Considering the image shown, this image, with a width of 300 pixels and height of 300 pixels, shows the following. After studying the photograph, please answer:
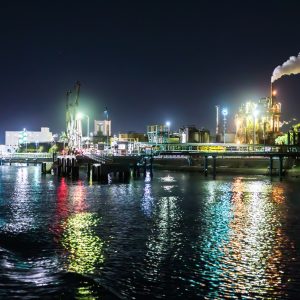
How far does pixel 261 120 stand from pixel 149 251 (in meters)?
118

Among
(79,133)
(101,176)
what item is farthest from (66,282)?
(79,133)

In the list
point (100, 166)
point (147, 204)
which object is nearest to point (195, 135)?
point (100, 166)

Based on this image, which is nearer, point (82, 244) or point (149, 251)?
point (149, 251)

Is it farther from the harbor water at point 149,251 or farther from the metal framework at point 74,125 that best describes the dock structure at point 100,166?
the harbor water at point 149,251

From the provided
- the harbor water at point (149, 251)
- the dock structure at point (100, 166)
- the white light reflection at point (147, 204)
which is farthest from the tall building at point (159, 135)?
the harbor water at point (149, 251)

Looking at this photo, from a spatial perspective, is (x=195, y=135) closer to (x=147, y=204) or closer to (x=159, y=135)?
(x=159, y=135)

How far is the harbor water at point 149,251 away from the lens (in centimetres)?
1568

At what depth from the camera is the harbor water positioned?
1568 cm

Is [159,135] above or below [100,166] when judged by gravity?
above

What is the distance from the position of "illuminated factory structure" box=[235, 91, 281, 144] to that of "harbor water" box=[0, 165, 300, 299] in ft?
310

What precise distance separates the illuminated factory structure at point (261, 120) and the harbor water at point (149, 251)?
94.3 meters

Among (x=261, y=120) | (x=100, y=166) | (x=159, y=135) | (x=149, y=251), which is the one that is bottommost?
(x=149, y=251)

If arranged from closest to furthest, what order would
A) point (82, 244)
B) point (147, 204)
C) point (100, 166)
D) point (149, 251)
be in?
1. point (149, 251)
2. point (82, 244)
3. point (147, 204)
4. point (100, 166)

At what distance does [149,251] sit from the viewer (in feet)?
69.9
